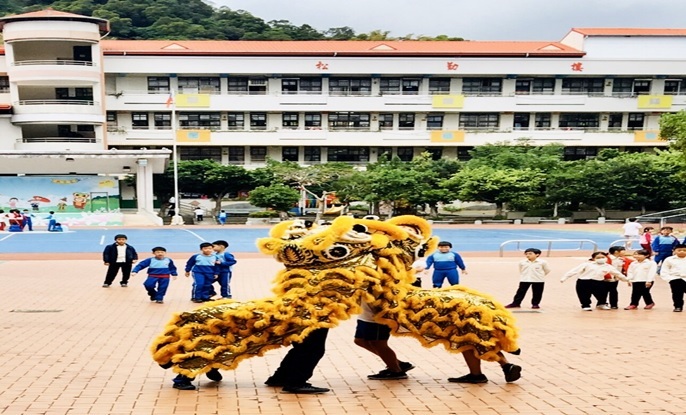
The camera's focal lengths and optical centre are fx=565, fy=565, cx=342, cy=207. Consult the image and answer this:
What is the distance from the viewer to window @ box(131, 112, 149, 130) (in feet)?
139

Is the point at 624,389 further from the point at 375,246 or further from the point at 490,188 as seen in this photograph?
the point at 490,188

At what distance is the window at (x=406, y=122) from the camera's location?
143ft

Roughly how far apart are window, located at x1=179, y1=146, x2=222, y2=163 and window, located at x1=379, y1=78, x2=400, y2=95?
1318 centimetres

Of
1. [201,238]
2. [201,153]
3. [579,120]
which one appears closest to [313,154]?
[201,153]

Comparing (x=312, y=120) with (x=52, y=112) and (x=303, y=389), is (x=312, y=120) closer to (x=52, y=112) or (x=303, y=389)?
(x=52, y=112)

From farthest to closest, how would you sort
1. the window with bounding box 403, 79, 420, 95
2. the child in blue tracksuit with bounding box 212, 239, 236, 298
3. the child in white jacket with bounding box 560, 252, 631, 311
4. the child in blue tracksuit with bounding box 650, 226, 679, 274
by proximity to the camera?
the window with bounding box 403, 79, 420, 95 < the child in blue tracksuit with bounding box 650, 226, 679, 274 < the child in blue tracksuit with bounding box 212, 239, 236, 298 < the child in white jacket with bounding box 560, 252, 631, 311

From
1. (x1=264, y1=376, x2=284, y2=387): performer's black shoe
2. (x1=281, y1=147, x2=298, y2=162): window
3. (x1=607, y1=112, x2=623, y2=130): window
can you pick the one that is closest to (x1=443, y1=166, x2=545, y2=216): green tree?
(x1=607, y1=112, x2=623, y2=130): window

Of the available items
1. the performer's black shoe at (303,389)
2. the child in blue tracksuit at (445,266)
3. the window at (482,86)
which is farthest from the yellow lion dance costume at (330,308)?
the window at (482,86)

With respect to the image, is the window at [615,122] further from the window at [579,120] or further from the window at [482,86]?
the window at [482,86]

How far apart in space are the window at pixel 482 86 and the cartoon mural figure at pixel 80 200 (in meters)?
27.7

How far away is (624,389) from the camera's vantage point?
217 inches

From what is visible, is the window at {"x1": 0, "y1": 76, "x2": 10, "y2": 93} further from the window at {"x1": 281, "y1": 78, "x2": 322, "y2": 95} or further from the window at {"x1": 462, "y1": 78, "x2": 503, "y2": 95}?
the window at {"x1": 462, "y1": 78, "x2": 503, "y2": 95}

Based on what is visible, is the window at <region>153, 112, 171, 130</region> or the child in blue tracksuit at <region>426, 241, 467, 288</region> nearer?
the child in blue tracksuit at <region>426, 241, 467, 288</region>

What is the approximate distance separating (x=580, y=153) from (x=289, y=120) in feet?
75.4
